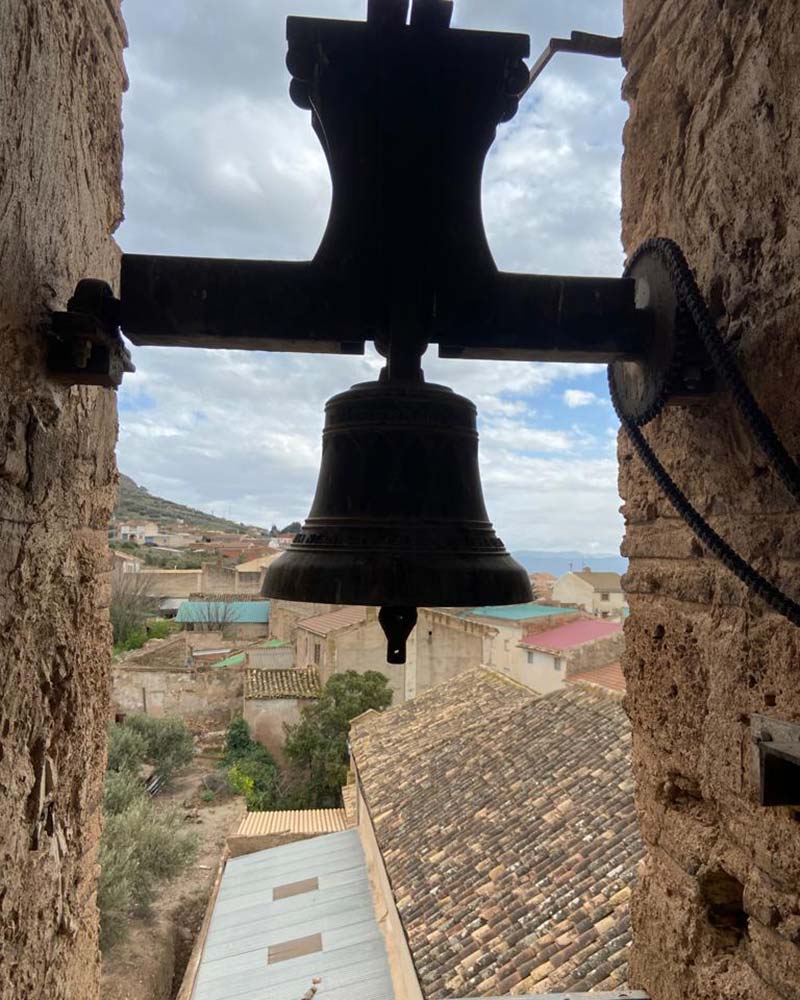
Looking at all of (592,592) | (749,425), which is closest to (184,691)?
(592,592)

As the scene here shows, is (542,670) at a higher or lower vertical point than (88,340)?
lower

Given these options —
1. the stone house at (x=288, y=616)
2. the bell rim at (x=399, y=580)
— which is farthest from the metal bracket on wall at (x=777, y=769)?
the stone house at (x=288, y=616)

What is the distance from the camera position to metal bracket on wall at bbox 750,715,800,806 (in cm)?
130

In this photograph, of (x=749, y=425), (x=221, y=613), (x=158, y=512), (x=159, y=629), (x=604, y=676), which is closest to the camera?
(x=749, y=425)

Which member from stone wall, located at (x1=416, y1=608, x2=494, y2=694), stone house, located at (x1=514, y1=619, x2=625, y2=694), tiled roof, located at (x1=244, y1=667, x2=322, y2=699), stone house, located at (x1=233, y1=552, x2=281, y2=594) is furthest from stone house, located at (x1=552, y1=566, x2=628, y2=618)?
tiled roof, located at (x1=244, y1=667, x2=322, y2=699)

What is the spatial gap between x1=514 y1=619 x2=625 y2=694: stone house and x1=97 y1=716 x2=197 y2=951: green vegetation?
675 centimetres

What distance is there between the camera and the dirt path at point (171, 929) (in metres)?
9.51

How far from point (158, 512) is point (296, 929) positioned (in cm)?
8170

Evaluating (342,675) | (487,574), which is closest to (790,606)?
(487,574)

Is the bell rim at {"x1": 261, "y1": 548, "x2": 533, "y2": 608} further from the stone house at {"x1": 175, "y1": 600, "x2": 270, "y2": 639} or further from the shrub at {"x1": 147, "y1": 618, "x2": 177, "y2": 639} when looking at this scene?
the stone house at {"x1": 175, "y1": 600, "x2": 270, "y2": 639}

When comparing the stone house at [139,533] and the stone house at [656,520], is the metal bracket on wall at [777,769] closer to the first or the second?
the stone house at [656,520]

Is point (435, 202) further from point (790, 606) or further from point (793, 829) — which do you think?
point (793, 829)

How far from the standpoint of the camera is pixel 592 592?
32.9 metres

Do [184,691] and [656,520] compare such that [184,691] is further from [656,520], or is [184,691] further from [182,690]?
[656,520]
